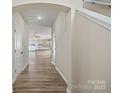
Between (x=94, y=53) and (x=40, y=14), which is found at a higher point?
(x=40, y=14)

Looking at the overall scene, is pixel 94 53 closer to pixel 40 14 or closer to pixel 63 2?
pixel 63 2

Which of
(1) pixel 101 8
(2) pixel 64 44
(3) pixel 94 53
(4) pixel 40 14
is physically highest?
(4) pixel 40 14

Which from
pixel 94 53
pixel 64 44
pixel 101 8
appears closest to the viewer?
pixel 94 53

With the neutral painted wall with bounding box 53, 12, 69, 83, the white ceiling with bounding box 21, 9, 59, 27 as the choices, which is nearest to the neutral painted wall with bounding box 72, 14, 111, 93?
the neutral painted wall with bounding box 53, 12, 69, 83

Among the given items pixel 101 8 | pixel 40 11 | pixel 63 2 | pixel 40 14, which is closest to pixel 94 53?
pixel 63 2

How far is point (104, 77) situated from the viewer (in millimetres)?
2045

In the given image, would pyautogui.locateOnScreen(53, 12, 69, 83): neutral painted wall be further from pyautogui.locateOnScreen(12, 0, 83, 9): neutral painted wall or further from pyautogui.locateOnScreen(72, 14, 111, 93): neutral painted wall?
pyautogui.locateOnScreen(72, 14, 111, 93): neutral painted wall

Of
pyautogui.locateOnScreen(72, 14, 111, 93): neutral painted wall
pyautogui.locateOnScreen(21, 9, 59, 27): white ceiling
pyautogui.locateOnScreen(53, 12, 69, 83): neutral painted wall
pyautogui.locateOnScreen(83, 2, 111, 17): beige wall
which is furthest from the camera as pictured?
pyautogui.locateOnScreen(21, 9, 59, 27): white ceiling
